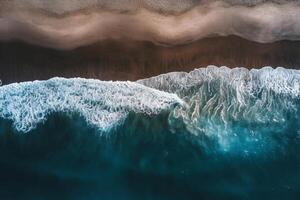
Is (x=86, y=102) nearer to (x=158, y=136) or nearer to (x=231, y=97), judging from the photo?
(x=158, y=136)

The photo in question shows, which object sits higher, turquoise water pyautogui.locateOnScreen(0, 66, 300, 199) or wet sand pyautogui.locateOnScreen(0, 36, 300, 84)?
wet sand pyautogui.locateOnScreen(0, 36, 300, 84)

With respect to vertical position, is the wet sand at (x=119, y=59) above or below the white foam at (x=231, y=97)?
above

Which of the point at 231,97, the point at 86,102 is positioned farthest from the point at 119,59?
the point at 231,97

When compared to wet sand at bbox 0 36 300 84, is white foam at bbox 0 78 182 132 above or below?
below

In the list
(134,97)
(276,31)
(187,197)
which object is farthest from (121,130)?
(276,31)

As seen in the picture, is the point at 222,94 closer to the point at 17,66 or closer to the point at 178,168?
the point at 178,168
